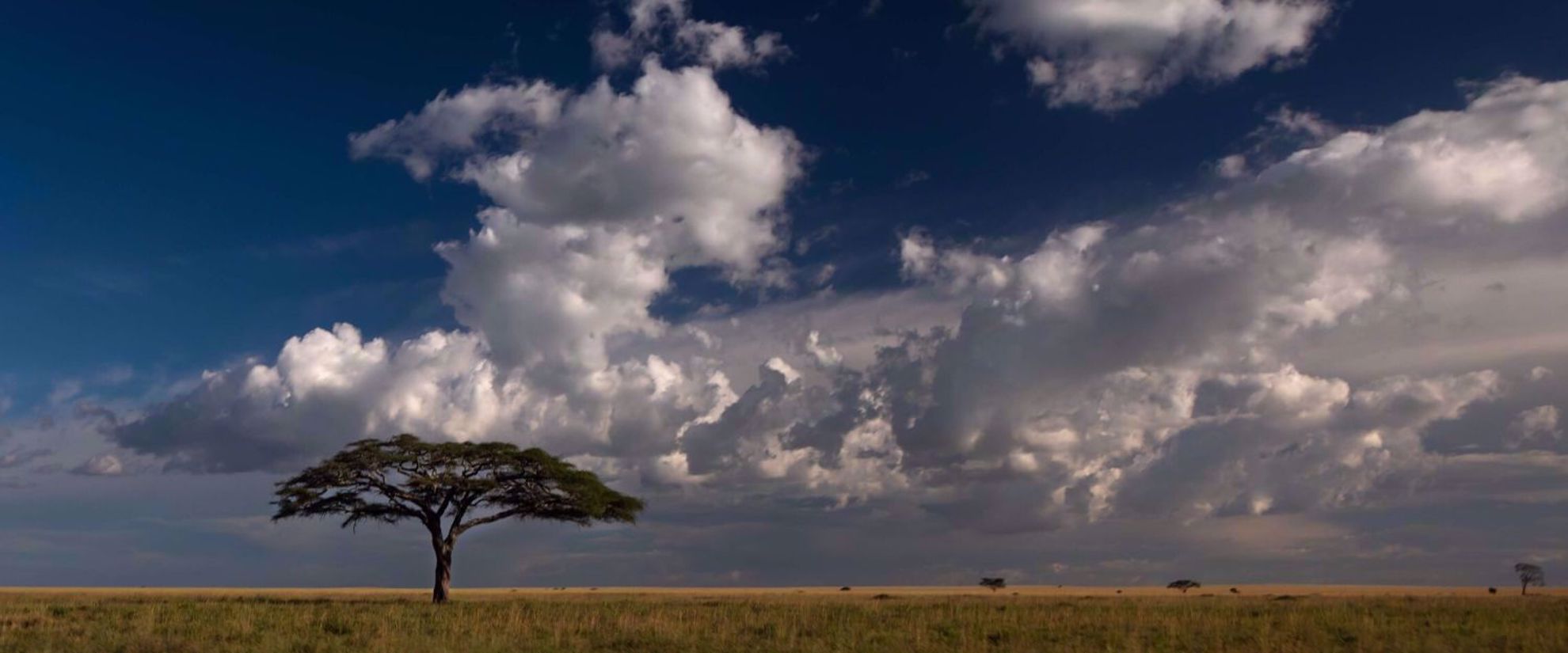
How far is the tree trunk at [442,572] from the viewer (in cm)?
5525

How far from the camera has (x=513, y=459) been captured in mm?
60750

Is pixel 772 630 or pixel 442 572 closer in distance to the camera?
pixel 772 630

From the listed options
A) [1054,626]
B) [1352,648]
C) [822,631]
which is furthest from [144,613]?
[1352,648]

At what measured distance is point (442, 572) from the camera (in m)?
57.2

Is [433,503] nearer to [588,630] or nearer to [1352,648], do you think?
[588,630]

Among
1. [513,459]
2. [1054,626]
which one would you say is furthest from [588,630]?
[513,459]

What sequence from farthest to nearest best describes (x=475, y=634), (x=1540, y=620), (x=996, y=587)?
1. (x=996, y=587)
2. (x=1540, y=620)
3. (x=475, y=634)

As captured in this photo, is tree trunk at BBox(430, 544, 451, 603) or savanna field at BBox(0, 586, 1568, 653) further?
tree trunk at BBox(430, 544, 451, 603)

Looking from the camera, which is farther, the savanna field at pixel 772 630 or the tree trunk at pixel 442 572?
the tree trunk at pixel 442 572

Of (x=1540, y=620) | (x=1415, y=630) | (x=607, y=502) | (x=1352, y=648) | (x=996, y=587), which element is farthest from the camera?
(x=996, y=587)

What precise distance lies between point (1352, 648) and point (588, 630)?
1890 centimetres

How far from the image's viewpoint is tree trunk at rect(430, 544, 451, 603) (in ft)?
181

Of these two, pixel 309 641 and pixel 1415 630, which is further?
pixel 1415 630

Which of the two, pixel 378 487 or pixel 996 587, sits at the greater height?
pixel 378 487
